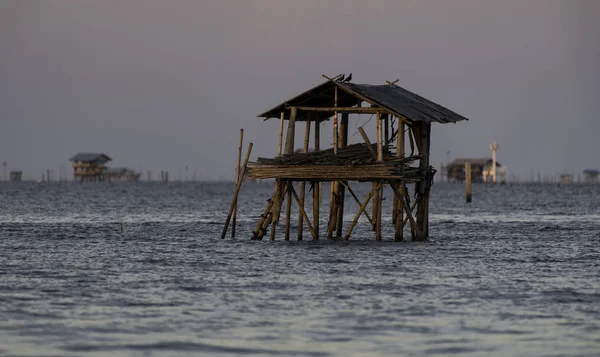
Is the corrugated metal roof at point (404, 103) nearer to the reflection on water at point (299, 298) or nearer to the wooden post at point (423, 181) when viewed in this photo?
the wooden post at point (423, 181)

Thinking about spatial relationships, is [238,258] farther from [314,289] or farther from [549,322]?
[549,322]

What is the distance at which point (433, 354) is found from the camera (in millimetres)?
15055

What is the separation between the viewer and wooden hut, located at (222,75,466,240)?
3231cm

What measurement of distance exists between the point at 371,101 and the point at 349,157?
1.93m

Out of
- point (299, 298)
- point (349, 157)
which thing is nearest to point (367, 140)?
point (349, 157)

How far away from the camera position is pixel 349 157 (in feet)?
108

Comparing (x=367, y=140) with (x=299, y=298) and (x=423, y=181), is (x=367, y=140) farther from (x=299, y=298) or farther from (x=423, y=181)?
(x=299, y=298)

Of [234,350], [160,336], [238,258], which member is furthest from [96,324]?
[238,258]

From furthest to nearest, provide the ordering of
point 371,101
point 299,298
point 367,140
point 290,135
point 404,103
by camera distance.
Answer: point 404,103 < point 290,135 < point 371,101 < point 367,140 < point 299,298

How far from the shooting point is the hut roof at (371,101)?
33.5 meters

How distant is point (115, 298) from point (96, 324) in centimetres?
317

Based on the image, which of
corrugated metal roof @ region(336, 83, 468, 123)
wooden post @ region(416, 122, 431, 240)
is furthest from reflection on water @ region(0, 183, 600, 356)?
corrugated metal roof @ region(336, 83, 468, 123)

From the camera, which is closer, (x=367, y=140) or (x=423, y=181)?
(x=367, y=140)

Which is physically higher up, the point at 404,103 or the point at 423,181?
the point at 404,103
